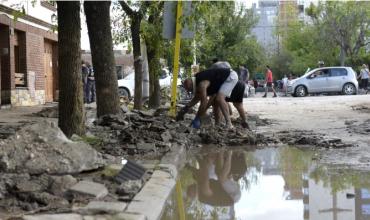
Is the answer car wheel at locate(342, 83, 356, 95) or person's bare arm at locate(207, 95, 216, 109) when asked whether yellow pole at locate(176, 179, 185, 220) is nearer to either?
person's bare arm at locate(207, 95, 216, 109)

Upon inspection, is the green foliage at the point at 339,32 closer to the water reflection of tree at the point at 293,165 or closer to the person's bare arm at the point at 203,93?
the person's bare arm at the point at 203,93

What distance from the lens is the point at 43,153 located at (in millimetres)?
6109

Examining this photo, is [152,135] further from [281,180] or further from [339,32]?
[339,32]

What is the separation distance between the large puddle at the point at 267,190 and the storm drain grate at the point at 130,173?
0.43 meters

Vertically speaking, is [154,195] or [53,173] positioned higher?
[53,173]

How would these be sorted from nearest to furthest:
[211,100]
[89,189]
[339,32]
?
[89,189], [211,100], [339,32]

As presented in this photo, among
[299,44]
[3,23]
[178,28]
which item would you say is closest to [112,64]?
[178,28]

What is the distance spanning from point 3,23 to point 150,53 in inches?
193

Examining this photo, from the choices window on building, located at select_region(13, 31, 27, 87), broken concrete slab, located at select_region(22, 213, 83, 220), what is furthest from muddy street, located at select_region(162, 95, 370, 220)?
window on building, located at select_region(13, 31, 27, 87)

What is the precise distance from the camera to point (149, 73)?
18.4 metres

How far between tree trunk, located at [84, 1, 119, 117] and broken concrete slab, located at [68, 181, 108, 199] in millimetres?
5723

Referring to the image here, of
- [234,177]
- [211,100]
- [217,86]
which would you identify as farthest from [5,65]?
[234,177]

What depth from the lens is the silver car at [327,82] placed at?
3108 centimetres

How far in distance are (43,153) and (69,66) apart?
245cm
